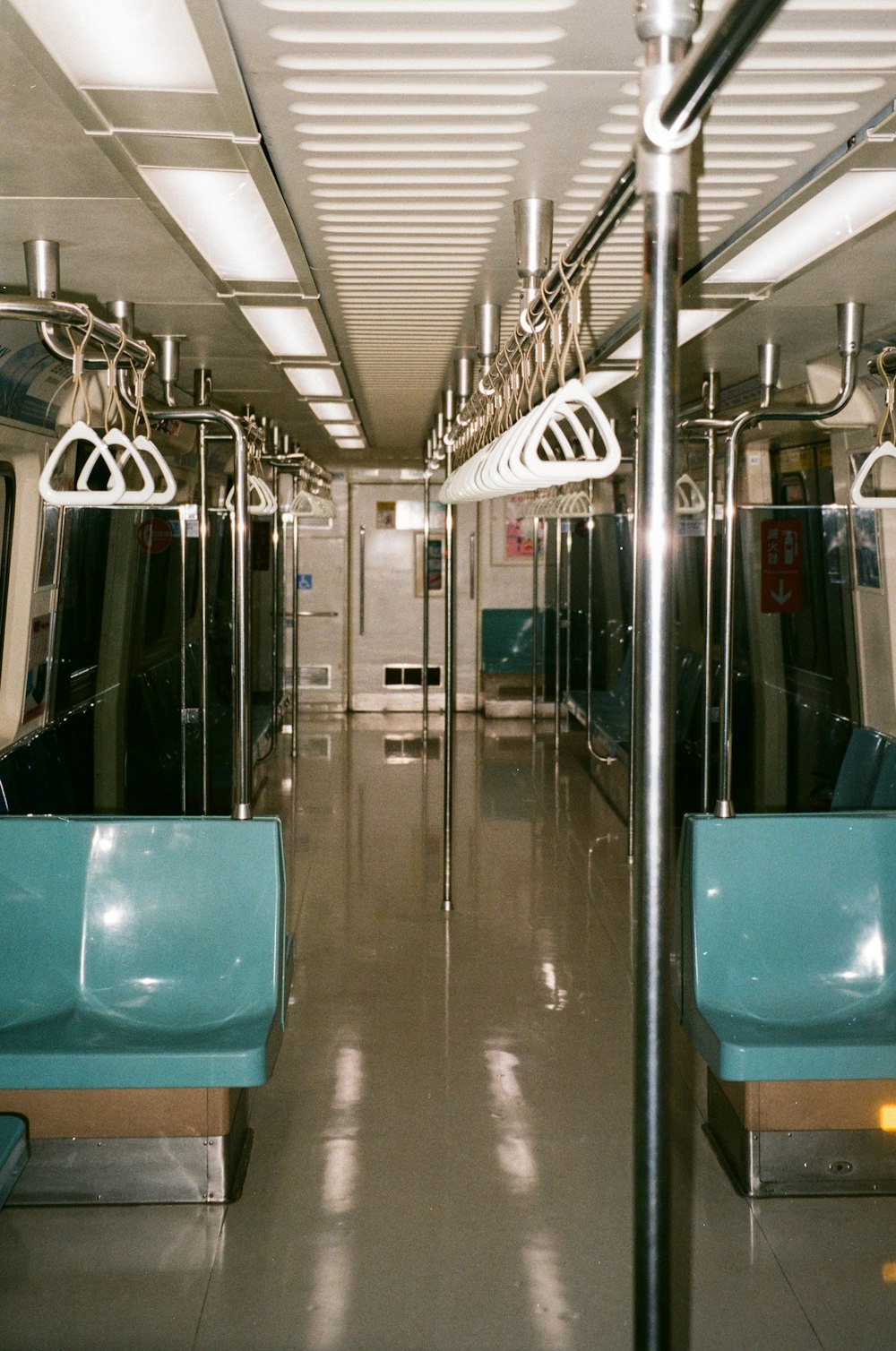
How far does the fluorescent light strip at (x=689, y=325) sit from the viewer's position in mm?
3929

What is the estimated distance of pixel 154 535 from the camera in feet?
22.6

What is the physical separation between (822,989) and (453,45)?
2849 mm

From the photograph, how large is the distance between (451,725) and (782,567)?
197 cm

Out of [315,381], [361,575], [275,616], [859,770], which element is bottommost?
[859,770]

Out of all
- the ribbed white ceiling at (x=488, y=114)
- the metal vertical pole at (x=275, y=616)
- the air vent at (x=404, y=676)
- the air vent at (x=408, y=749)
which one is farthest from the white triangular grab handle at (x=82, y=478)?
the air vent at (x=404, y=676)

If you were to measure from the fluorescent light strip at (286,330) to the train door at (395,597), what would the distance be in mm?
8576

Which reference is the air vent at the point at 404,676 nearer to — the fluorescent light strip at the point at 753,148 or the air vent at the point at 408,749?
the air vent at the point at 408,749

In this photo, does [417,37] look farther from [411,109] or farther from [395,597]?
[395,597]

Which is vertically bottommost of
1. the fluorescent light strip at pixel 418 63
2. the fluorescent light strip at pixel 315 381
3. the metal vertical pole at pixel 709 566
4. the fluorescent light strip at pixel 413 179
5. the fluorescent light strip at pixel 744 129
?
the metal vertical pole at pixel 709 566

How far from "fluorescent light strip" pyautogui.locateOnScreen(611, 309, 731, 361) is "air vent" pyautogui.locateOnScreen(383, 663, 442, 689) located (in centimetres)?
906

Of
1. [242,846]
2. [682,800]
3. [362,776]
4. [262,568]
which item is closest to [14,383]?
[242,846]

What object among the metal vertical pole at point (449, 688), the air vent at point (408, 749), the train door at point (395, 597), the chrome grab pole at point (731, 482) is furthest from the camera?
the train door at point (395, 597)

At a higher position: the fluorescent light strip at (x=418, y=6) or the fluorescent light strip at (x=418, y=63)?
the fluorescent light strip at (x=418, y=63)

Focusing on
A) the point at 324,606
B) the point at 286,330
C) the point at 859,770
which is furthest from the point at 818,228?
the point at 324,606
